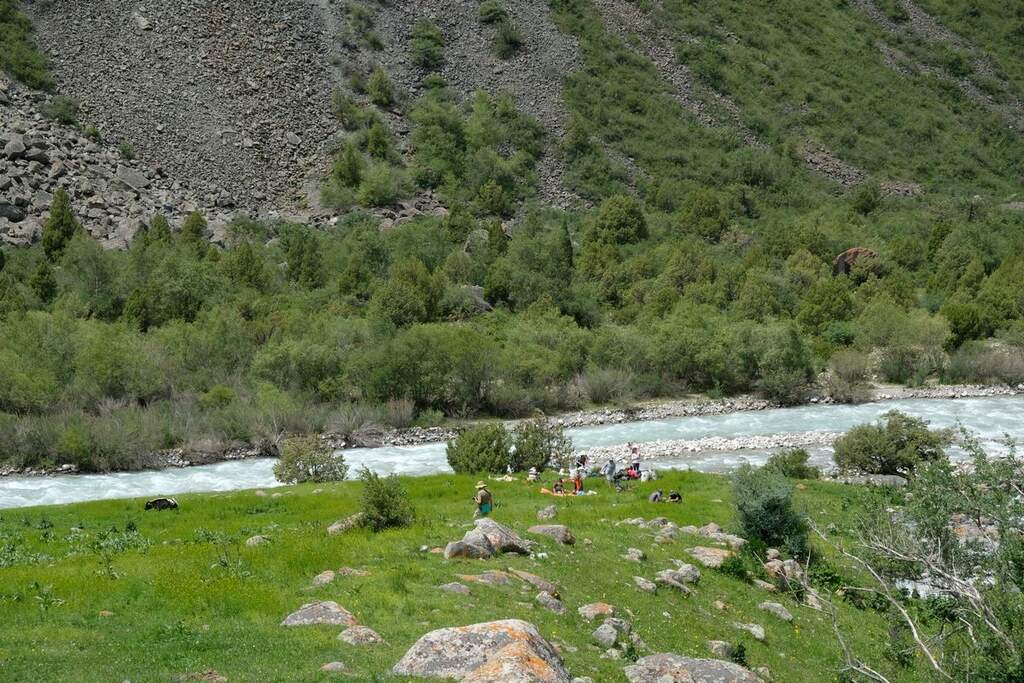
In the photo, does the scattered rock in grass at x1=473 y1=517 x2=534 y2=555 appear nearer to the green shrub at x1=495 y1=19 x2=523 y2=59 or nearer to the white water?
the white water

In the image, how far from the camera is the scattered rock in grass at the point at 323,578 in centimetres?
1600

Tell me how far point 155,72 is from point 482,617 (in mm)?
85366

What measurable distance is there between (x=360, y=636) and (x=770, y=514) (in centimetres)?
1269

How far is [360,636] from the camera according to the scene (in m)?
13.1

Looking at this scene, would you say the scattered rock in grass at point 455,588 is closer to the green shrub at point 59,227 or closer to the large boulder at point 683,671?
the large boulder at point 683,671

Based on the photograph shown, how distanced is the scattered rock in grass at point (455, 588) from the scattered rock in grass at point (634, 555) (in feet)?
16.9

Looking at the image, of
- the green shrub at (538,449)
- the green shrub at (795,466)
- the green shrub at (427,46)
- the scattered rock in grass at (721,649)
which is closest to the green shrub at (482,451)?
the green shrub at (538,449)

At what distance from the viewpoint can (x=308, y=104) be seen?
92.3 m

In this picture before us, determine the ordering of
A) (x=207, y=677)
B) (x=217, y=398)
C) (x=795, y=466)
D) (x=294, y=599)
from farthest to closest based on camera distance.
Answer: (x=217, y=398)
(x=795, y=466)
(x=294, y=599)
(x=207, y=677)

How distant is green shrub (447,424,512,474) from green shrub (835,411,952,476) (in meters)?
11.9

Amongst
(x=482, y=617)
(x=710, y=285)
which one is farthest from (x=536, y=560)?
(x=710, y=285)

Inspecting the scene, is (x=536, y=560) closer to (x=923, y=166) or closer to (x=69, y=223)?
(x=69, y=223)

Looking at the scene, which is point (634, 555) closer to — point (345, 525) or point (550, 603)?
point (550, 603)

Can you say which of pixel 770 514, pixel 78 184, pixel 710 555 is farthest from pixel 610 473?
pixel 78 184
